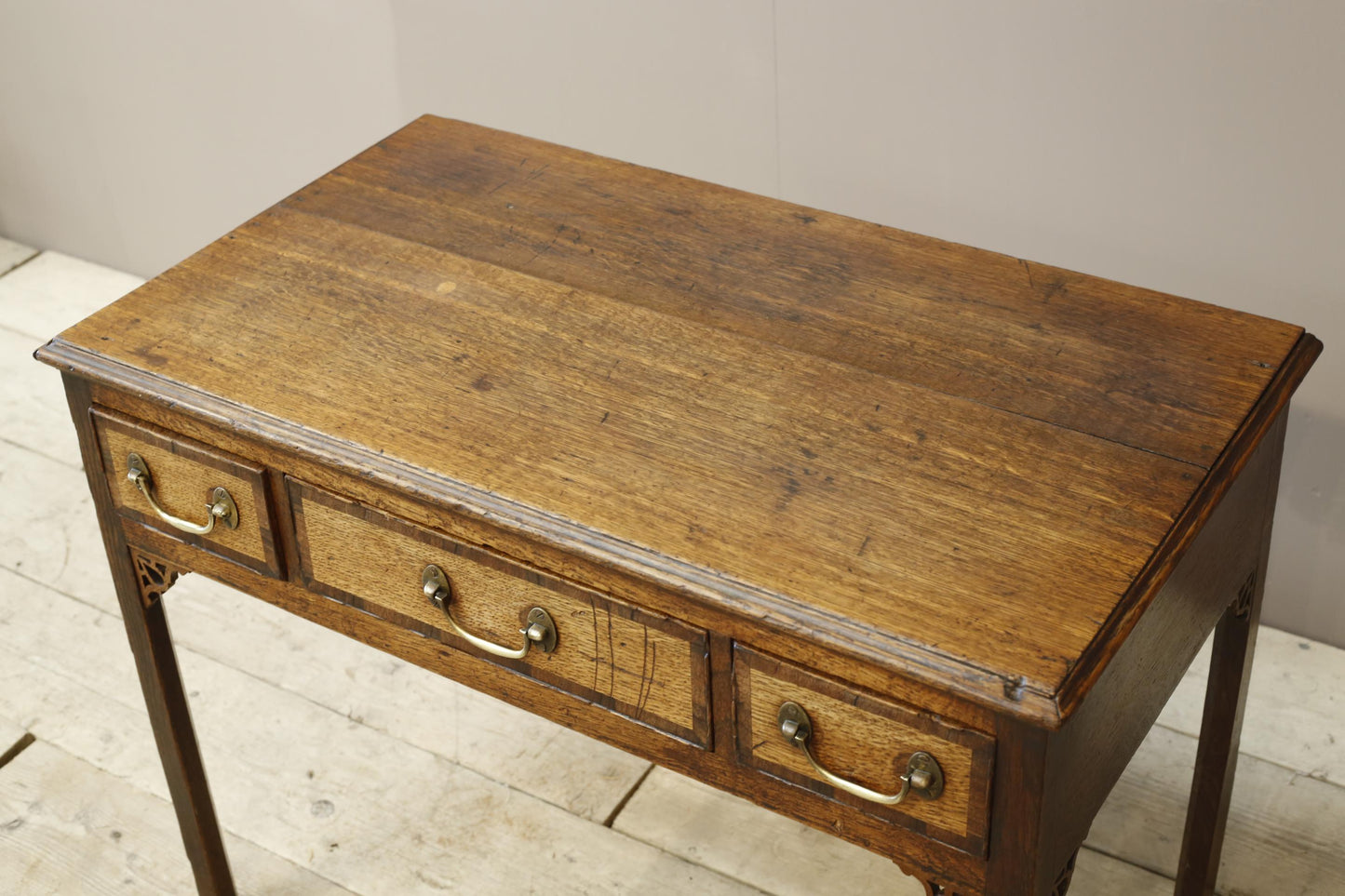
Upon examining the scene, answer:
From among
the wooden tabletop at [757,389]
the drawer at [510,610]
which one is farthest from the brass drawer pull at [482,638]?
the wooden tabletop at [757,389]

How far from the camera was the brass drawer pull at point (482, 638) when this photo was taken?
1.34 metres

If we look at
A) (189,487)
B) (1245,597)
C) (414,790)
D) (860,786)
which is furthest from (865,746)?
(414,790)

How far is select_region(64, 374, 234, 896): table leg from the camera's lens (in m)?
1.57

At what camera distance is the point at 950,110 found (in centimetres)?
204

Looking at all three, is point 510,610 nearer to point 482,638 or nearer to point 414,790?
point 482,638

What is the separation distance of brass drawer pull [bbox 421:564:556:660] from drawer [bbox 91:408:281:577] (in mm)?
189

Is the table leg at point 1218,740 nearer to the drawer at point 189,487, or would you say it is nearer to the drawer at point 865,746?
the drawer at point 865,746

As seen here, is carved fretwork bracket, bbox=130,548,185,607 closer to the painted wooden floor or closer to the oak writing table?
the oak writing table

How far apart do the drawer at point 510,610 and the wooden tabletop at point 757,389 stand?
7cm

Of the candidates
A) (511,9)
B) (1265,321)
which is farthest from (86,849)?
(1265,321)

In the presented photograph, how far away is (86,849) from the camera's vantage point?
1.99 meters

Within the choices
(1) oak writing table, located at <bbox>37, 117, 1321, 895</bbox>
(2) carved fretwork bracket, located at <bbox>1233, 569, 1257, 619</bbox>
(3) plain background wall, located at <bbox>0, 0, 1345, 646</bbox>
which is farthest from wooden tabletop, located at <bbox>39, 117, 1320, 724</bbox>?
(3) plain background wall, located at <bbox>0, 0, 1345, 646</bbox>

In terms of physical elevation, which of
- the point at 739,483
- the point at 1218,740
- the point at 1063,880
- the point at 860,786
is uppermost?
the point at 739,483

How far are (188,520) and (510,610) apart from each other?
389mm
